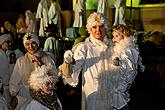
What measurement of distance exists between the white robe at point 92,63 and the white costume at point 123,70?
0.38ft

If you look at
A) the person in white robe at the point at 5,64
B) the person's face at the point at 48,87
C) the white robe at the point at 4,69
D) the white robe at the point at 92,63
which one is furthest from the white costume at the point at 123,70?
the white robe at the point at 4,69

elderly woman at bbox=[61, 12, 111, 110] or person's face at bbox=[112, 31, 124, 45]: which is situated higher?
person's face at bbox=[112, 31, 124, 45]

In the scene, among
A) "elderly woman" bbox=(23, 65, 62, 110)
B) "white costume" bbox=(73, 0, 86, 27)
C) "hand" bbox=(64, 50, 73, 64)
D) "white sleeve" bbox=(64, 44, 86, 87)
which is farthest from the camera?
"white costume" bbox=(73, 0, 86, 27)

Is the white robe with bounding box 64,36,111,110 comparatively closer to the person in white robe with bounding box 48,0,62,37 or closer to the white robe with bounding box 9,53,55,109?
the white robe with bounding box 9,53,55,109

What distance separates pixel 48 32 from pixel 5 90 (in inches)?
179

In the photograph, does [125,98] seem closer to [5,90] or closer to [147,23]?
[5,90]

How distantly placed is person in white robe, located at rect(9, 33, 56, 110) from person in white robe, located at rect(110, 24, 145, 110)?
83 centimetres

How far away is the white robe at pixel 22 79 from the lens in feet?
17.8

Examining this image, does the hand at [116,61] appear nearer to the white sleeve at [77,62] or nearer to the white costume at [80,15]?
the white sleeve at [77,62]

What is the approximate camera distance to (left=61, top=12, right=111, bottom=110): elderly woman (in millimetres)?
5168

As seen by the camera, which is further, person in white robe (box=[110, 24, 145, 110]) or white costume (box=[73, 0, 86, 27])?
white costume (box=[73, 0, 86, 27])

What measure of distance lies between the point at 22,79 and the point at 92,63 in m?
0.88

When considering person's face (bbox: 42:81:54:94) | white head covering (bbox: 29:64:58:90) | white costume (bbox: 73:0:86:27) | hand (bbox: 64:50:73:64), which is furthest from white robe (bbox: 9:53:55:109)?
white costume (bbox: 73:0:86:27)

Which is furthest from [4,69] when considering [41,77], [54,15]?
[54,15]
